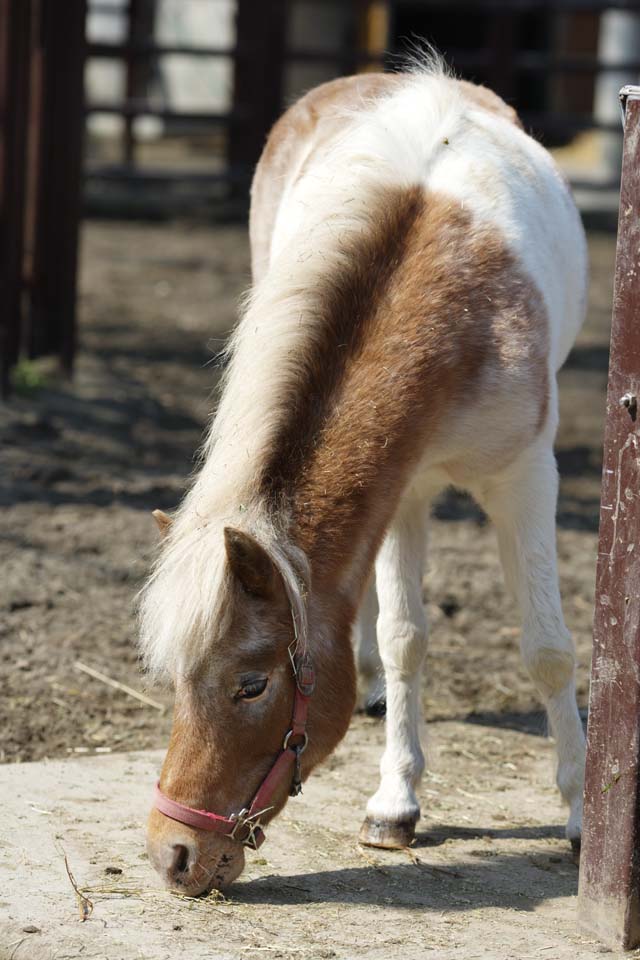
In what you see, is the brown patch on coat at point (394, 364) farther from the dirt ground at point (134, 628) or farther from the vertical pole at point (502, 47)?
the vertical pole at point (502, 47)

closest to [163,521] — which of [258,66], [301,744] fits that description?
[301,744]

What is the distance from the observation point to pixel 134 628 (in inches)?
188

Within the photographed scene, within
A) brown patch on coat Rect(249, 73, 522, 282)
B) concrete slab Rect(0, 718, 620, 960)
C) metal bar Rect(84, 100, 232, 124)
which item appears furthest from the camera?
metal bar Rect(84, 100, 232, 124)

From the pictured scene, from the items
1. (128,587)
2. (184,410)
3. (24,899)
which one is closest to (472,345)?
(24,899)

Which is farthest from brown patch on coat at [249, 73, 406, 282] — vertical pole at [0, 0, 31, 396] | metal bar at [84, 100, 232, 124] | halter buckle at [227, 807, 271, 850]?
metal bar at [84, 100, 232, 124]

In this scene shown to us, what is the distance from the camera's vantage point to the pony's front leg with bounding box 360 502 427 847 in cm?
359

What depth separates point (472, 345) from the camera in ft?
10.6

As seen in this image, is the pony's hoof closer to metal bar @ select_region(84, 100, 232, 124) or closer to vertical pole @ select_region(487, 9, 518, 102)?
metal bar @ select_region(84, 100, 232, 124)

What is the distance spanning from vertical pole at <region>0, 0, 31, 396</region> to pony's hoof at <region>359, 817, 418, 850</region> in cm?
430

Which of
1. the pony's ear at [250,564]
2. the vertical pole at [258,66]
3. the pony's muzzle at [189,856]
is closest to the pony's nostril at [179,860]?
the pony's muzzle at [189,856]

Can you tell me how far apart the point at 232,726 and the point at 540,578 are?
40.1 inches

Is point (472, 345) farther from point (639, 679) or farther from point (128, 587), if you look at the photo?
point (128, 587)

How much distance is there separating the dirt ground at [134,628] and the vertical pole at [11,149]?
0.50m

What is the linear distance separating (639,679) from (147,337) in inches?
261
